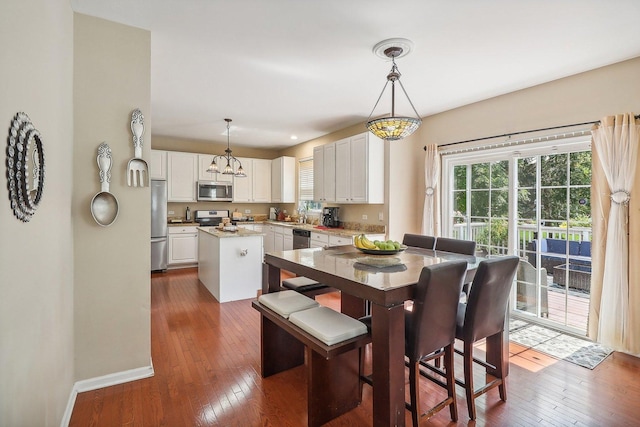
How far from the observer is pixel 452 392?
6.46 ft

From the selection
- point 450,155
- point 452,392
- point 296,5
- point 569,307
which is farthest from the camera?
point 450,155

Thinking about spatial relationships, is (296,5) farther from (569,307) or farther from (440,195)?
(569,307)

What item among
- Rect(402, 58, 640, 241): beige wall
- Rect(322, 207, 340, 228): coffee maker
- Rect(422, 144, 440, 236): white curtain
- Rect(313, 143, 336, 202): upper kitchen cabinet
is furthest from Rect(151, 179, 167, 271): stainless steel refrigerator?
Rect(422, 144, 440, 236): white curtain

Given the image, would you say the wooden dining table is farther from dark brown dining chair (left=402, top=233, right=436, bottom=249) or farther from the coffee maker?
the coffee maker

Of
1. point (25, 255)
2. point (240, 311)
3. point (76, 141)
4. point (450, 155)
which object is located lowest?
point (240, 311)

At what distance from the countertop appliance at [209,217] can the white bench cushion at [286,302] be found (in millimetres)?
4755

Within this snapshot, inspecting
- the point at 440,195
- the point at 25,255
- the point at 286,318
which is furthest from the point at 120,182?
the point at 440,195

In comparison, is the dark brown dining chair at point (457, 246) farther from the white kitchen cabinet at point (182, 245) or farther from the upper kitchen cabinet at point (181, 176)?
the upper kitchen cabinet at point (181, 176)

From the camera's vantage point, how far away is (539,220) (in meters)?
3.57

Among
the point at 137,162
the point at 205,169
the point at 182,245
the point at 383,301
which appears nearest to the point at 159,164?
the point at 205,169

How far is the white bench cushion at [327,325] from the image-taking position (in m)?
1.81

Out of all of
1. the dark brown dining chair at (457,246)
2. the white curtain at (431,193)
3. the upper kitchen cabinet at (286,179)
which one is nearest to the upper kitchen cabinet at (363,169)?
the white curtain at (431,193)

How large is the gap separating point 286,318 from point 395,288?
853 mm

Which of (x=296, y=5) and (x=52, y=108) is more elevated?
(x=296, y=5)
